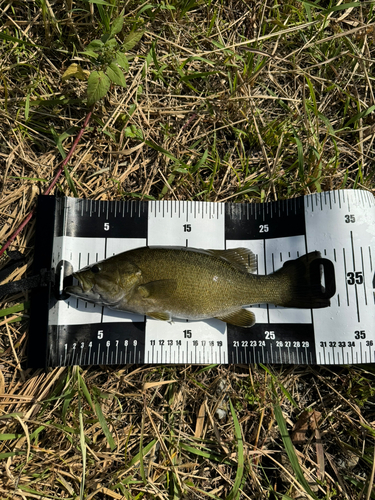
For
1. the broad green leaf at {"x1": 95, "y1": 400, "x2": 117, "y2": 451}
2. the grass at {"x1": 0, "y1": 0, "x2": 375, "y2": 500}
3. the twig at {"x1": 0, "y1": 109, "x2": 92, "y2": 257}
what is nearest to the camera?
the broad green leaf at {"x1": 95, "y1": 400, "x2": 117, "y2": 451}

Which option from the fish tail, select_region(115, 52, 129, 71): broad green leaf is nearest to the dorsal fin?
the fish tail

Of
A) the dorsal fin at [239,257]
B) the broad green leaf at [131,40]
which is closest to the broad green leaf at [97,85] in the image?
the broad green leaf at [131,40]

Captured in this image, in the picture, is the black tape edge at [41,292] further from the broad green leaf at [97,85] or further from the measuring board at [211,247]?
the broad green leaf at [97,85]

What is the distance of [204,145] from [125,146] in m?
0.99

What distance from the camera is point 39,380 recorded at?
12.3 ft

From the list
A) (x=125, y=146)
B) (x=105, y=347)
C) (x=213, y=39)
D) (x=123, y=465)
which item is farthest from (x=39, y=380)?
(x=213, y=39)

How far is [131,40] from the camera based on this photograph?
12.9ft

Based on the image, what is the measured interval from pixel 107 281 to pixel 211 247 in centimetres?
126

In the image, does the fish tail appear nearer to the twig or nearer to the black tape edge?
the black tape edge

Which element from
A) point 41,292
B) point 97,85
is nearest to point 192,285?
point 41,292

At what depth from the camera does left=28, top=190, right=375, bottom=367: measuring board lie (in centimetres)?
375

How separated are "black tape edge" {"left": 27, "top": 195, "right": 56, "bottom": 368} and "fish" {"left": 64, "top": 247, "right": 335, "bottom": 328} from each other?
420 mm

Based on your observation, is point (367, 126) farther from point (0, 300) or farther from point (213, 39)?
point (0, 300)

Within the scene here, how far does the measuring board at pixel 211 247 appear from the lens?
3.75 metres
